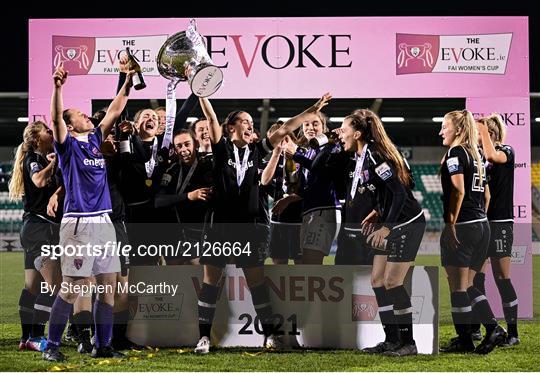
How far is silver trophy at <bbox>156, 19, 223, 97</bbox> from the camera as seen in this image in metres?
6.17

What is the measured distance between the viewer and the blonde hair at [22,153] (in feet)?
20.5

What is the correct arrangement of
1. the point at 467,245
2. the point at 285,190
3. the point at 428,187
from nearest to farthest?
the point at 467,245 < the point at 285,190 < the point at 428,187

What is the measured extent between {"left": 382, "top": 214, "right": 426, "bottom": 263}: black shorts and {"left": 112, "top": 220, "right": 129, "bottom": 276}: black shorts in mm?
1900

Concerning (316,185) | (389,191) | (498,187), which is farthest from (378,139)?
(498,187)

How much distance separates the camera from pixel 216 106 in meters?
13.6

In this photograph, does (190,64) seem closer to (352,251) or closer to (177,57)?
(177,57)

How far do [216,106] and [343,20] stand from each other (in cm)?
594

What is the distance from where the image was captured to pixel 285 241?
722 centimetres

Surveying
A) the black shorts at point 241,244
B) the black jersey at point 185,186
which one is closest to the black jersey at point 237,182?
the black shorts at point 241,244

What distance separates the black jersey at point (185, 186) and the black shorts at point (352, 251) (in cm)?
114

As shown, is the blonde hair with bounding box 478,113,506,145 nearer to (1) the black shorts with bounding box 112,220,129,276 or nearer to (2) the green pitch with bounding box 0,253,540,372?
(2) the green pitch with bounding box 0,253,540,372

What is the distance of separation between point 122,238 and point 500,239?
3.00 m

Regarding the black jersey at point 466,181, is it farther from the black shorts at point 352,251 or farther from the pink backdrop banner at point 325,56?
the pink backdrop banner at point 325,56

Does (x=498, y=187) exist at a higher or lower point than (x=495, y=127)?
lower
